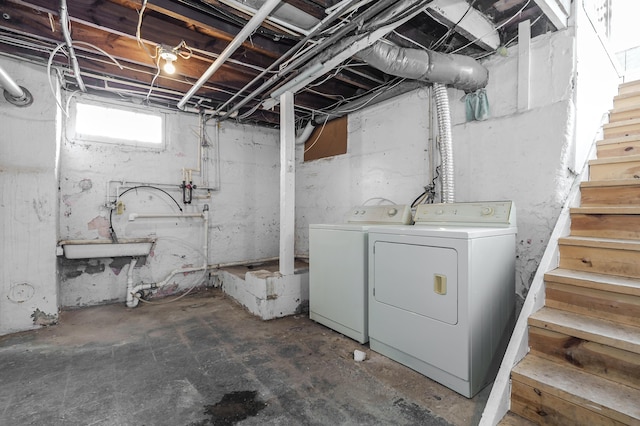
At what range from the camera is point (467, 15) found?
2123mm

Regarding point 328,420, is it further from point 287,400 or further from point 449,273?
point 449,273

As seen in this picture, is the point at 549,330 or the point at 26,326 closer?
the point at 549,330

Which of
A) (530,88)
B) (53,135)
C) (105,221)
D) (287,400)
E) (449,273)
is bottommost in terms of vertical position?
(287,400)

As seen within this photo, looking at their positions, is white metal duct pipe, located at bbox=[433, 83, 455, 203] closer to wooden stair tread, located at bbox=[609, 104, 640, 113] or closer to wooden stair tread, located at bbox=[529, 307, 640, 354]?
wooden stair tread, located at bbox=[529, 307, 640, 354]

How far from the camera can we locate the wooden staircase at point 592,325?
1.26m

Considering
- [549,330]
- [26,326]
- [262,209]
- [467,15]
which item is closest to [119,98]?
[262,209]

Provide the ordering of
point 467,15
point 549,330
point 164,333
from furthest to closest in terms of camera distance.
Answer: point 164,333
point 467,15
point 549,330

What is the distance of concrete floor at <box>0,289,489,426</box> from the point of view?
161 cm

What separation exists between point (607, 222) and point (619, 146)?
0.84m

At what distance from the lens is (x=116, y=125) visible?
3586 millimetres

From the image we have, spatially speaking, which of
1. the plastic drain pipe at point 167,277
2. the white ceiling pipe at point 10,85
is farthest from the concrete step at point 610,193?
the white ceiling pipe at point 10,85

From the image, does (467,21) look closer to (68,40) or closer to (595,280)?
(595,280)

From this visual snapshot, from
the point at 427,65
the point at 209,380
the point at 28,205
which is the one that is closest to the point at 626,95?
the point at 427,65

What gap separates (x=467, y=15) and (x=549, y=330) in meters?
2.10
